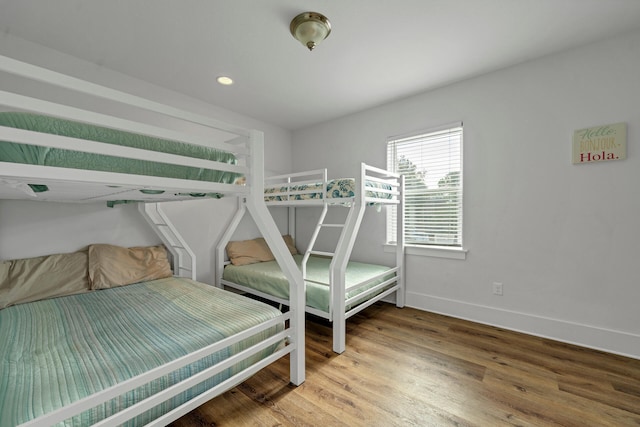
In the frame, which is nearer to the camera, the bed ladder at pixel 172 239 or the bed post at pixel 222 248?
the bed ladder at pixel 172 239

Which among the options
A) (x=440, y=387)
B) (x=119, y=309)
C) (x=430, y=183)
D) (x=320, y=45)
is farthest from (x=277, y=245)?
(x=430, y=183)

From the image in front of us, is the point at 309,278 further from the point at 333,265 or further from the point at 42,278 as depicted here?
the point at 42,278

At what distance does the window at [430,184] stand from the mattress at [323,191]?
0.43 meters

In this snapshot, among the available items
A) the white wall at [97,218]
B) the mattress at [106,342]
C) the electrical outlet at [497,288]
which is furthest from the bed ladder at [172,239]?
the electrical outlet at [497,288]

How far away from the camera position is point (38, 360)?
3.64ft

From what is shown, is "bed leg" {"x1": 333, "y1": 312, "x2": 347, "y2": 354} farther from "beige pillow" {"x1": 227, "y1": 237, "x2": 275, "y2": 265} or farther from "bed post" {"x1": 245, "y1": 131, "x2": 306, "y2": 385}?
"beige pillow" {"x1": 227, "y1": 237, "x2": 275, "y2": 265}

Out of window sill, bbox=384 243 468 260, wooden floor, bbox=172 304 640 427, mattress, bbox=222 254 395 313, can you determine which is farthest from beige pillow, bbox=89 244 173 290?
window sill, bbox=384 243 468 260

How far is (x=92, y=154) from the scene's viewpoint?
101cm

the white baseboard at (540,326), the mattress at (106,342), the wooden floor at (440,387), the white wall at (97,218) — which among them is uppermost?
the white wall at (97,218)

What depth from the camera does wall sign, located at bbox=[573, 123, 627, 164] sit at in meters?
1.92

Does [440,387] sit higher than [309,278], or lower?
lower

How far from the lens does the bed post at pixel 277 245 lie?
4.84 feet

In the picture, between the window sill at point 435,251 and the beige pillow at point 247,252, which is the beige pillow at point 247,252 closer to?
the beige pillow at point 247,252

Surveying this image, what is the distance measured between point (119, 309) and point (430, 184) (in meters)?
2.87
